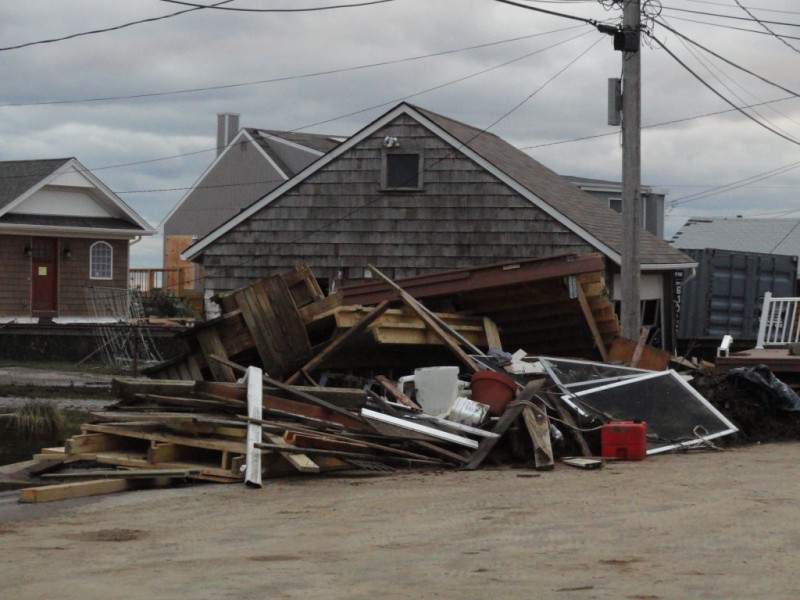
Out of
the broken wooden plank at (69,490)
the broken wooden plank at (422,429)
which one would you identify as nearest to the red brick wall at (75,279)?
the broken wooden plank at (422,429)

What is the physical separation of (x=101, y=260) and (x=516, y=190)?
1635 cm

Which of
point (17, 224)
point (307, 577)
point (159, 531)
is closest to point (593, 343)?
point (159, 531)

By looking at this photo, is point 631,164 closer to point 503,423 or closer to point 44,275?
point 503,423

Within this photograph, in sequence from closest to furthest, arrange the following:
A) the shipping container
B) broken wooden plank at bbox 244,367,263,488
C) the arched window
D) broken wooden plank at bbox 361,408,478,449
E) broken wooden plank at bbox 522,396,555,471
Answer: broken wooden plank at bbox 244,367,263,488
broken wooden plank at bbox 522,396,555,471
broken wooden plank at bbox 361,408,478,449
the shipping container
the arched window

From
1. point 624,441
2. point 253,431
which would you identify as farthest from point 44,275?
point 624,441

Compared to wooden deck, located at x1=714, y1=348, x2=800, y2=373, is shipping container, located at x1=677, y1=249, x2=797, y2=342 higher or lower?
higher

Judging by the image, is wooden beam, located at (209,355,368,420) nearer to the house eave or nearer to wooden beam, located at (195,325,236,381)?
wooden beam, located at (195,325,236,381)

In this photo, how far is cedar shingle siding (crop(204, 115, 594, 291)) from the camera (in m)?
24.4

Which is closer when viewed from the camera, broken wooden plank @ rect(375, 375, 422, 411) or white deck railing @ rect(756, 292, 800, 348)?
broken wooden plank @ rect(375, 375, 422, 411)

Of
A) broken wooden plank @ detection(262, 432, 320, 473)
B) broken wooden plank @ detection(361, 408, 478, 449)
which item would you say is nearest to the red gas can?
broken wooden plank @ detection(361, 408, 478, 449)

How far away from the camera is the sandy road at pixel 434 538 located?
6.38m

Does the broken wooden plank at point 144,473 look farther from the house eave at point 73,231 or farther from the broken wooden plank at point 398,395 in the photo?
the house eave at point 73,231

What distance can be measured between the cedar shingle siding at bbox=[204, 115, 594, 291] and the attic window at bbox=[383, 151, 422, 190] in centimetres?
12

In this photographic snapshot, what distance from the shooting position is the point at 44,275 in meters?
34.7
